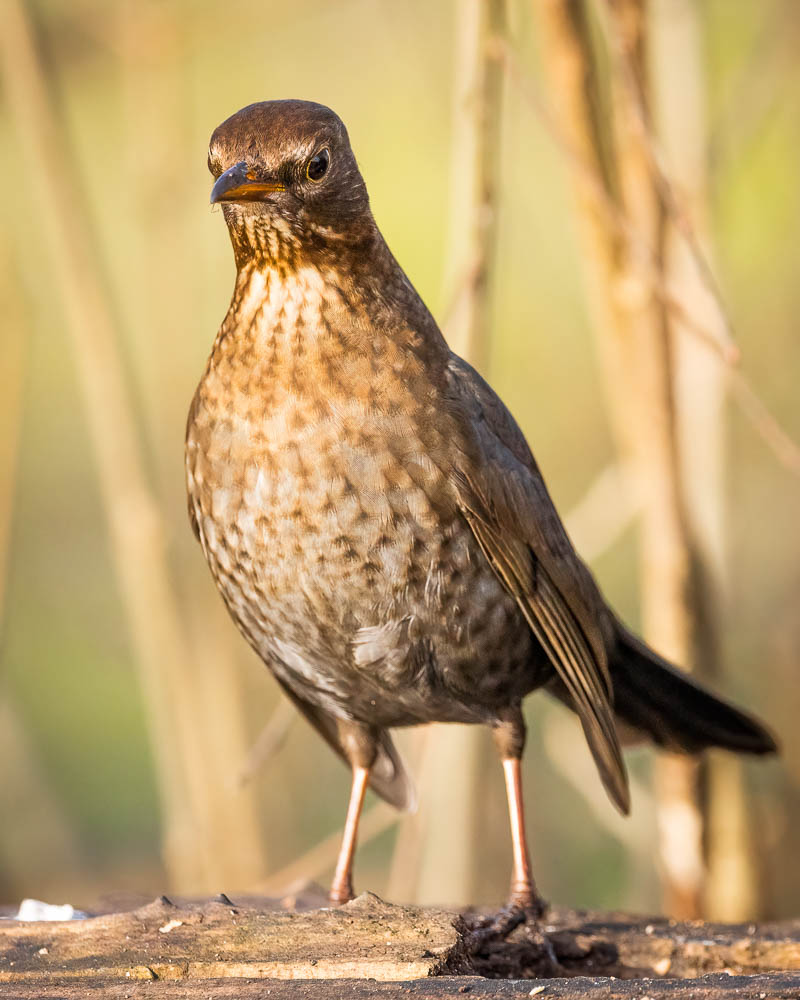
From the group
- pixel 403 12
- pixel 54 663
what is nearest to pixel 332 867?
pixel 54 663

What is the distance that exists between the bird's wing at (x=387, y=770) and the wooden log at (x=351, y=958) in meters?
0.79

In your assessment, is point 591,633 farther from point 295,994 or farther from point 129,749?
point 129,749

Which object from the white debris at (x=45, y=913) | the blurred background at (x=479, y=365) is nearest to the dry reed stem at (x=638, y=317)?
the blurred background at (x=479, y=365)

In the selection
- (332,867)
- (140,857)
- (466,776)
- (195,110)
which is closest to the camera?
(466,776)

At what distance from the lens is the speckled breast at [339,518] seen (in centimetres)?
333

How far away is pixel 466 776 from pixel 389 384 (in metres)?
1.73

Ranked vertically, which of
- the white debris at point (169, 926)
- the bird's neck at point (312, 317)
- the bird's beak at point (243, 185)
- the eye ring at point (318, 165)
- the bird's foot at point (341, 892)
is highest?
the eye ring at point (318, 165)

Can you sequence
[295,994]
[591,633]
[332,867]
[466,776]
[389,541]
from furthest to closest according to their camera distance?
[332,867] → [466,776] → [591,633] → [389,541] → [295,994]

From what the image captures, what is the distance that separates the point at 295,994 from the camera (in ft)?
8.67

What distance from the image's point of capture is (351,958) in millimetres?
2857

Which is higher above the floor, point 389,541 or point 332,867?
point 389,541

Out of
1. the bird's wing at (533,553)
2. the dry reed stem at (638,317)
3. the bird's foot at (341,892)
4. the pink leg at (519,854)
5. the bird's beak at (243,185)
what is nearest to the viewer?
the bird's beak at (243,185)

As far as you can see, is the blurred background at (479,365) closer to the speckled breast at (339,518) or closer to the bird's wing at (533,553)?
the bird's wing at (533,553)

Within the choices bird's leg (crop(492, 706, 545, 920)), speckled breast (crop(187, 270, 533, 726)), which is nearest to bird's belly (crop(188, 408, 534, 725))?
speckled breast (crop(187, 270, 533, 726))
